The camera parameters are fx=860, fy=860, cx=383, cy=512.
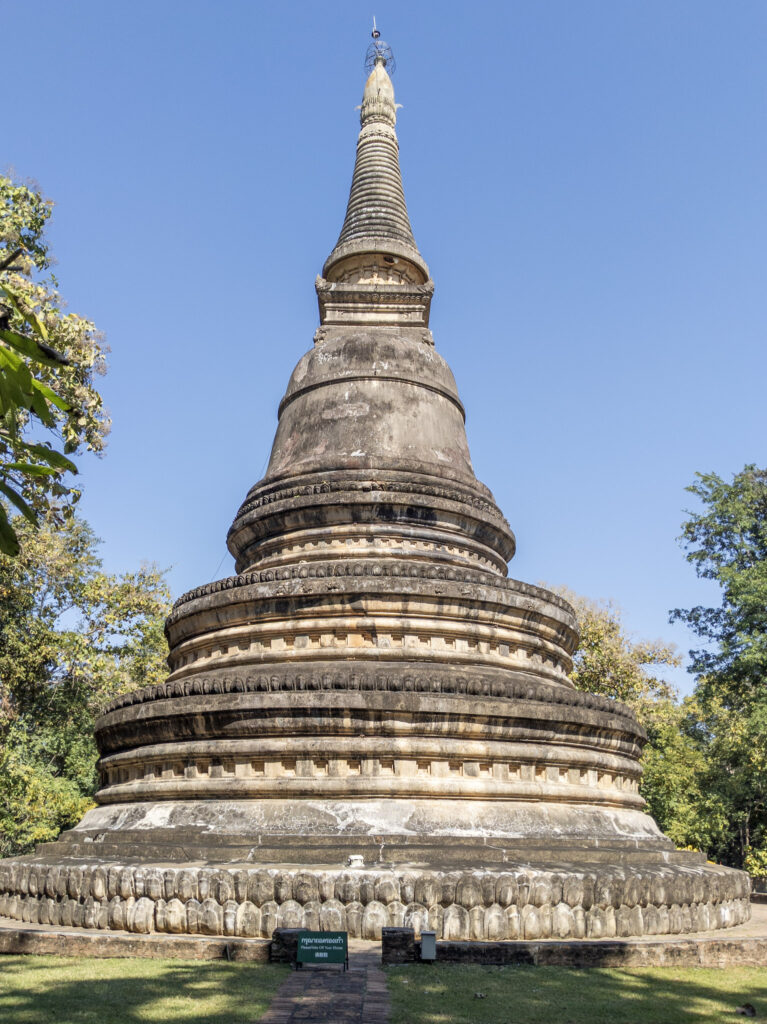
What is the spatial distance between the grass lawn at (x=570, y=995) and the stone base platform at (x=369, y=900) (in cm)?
86

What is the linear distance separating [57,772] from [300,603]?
84.5 feet

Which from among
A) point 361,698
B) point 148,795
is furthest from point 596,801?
point 148,795

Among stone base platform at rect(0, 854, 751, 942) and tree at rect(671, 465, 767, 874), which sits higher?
tree at rect(671, 465, 767, 874)

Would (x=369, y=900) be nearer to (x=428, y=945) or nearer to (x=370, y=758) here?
(x=428, y=945)

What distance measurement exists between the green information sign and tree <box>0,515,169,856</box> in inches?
538

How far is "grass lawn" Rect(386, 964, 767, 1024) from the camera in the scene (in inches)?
229

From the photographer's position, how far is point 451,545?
50.7ft

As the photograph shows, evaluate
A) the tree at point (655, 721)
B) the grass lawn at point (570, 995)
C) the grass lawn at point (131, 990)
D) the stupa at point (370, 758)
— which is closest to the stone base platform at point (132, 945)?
the grass lawn at point (131, 990)

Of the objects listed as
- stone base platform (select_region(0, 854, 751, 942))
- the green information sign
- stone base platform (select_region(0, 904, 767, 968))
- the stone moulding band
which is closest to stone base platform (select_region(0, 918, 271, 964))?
stone base platform (select_region(0, 904, 767, 968))

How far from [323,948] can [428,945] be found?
921 mm

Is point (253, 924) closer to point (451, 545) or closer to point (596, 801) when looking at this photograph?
point (596, 801)

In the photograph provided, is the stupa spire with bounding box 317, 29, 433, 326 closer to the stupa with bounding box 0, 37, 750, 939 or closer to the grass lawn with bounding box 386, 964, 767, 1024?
the stupa with bounding box 0, 37, 750, 939

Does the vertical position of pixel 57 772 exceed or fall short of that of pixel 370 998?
it exceeds it

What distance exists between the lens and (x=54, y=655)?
22375mm
